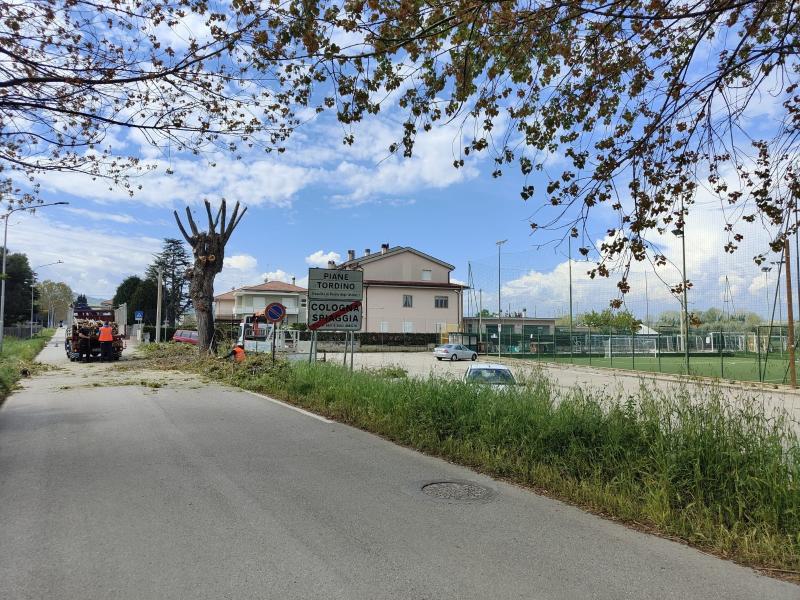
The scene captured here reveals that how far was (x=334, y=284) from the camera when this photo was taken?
1414 centimetres

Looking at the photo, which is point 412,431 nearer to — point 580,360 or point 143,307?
point 580,360

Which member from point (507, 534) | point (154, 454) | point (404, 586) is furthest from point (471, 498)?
point (154, 454)

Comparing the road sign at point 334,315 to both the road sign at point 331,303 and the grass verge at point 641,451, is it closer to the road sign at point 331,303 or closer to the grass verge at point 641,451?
the road sign at point 331,303

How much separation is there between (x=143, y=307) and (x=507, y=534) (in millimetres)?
87071

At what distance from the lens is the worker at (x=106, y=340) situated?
26.9 m

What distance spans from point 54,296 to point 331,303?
405 ft

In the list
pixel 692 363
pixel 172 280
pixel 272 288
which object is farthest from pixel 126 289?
pixel 692 363

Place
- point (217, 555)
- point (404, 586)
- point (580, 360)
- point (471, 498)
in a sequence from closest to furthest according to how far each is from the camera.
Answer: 1. point (404, 586)
2. point (217, 555)
3. point (471, 498)
4. point (580, 360)

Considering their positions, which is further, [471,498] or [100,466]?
[100,466]

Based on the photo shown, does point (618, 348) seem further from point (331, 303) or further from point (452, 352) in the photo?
point (331, 303)

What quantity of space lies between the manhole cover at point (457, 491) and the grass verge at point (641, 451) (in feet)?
1.99

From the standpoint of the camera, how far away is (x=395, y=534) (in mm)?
4590

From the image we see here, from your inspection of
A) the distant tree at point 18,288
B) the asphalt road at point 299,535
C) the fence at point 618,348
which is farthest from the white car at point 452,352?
the distant tree at point 18,288

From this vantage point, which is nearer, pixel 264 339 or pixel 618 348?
pixel 264 339
